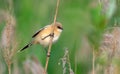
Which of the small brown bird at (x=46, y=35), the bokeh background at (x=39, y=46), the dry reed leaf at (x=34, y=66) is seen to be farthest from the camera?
the small brown bird at (x=46, y=35)

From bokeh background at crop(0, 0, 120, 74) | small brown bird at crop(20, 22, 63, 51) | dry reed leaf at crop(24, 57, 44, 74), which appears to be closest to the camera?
dry reed leaf at crop(24, 57, 44, 74)

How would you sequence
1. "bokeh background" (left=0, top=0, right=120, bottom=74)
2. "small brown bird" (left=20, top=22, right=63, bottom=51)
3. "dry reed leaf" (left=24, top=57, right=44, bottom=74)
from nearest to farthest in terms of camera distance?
"dry reed leaf" (left=24, top=57, right=44, bottom=74)
"bokeh background" (left=0, top=0, right=120, bottom=74)
"small brown bird" (left=20, top=22, right=63, bottom=51)

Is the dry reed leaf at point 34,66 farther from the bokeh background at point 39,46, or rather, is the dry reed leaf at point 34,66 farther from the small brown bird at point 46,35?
the small brown bird at point 46,35

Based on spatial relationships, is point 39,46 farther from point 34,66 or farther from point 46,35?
point 34,66

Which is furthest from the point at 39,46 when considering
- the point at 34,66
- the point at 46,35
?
the point at 34,66

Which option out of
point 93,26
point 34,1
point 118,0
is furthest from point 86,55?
point 93,26

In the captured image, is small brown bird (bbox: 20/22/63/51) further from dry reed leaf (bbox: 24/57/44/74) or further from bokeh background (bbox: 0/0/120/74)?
dry reed leaf (bbox: 24/57/44/74)

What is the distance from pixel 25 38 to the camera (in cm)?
280

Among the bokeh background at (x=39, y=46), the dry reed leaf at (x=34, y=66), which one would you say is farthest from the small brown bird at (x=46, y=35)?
the dry reed leaf at (x=34, y=66)

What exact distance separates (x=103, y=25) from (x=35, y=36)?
1.43 m

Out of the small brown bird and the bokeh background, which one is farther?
the small brown bird

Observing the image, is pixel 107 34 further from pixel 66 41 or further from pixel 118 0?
pixel 66 41

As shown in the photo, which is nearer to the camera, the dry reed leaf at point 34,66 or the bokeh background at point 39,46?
the dry reed leaf at point 34,66

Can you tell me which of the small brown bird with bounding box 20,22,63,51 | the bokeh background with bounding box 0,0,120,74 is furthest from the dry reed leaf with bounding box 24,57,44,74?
the small brown bird with bounding box 20,22,63,51
